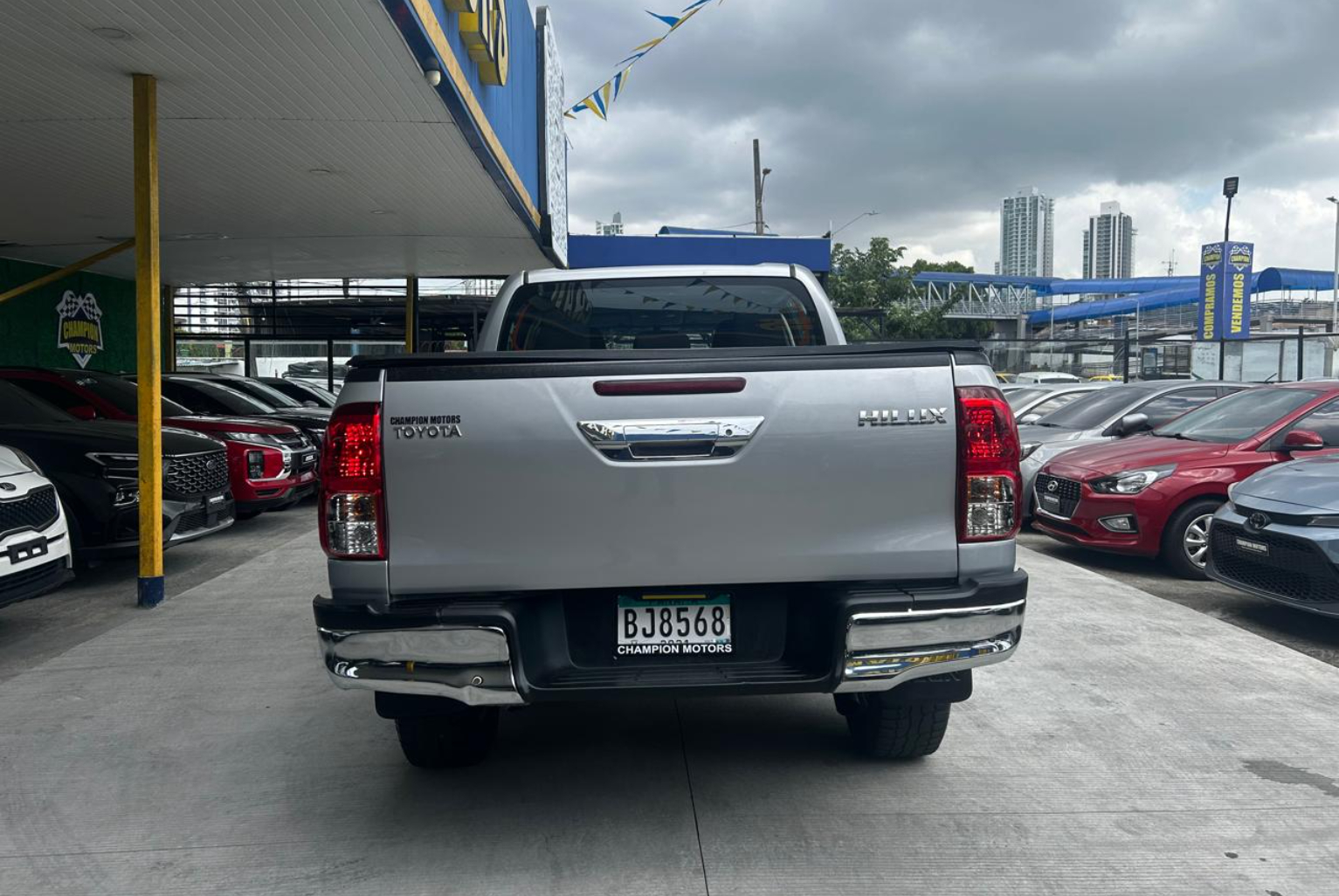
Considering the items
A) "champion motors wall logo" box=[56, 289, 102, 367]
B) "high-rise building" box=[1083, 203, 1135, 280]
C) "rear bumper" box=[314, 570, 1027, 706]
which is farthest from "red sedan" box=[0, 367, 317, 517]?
"high-rise building" box=[1083, 203, 1135, 280]

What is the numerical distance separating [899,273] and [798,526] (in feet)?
140

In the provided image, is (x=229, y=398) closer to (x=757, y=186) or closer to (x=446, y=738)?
(x=446, y=738)

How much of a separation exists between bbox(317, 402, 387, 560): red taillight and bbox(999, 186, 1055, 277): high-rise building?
162m

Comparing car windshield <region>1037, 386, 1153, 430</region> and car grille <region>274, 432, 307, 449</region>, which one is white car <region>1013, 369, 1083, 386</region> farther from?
car grille <region>274, 432, 307, 449</region>

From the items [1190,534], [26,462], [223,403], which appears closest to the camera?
[26,462]

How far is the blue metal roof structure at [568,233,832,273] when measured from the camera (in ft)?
60.5

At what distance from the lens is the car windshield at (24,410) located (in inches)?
342

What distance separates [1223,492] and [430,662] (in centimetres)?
691

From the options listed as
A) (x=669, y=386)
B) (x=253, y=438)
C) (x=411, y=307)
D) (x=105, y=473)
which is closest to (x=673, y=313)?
(x=669, y=386)

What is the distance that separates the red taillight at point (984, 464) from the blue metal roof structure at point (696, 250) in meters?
15.2

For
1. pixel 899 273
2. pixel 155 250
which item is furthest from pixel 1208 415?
pixel 899 273

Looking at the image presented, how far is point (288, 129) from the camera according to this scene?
9.10 metres

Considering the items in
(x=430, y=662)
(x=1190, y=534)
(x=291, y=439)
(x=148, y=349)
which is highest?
(x=148, y=349)

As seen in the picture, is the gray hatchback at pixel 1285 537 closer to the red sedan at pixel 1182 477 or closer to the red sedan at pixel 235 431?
the red sedan at pixel 1182 477
